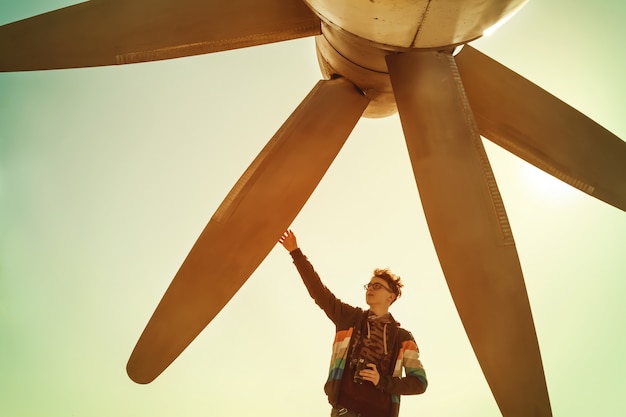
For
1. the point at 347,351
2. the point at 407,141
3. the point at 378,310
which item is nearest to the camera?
the point at 407,141

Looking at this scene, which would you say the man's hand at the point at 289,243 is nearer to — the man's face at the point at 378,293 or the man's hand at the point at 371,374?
the man's face at the point at 378,293

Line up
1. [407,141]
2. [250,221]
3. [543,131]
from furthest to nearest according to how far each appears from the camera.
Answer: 1. [543,131]
2. [250,221]
3. [407,141]

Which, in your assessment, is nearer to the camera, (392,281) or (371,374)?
(371,374)

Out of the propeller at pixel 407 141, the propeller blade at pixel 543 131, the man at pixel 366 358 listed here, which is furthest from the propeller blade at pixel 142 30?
the man at pixel 366 358

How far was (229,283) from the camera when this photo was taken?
190 centimetres

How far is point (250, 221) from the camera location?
196 centimetres

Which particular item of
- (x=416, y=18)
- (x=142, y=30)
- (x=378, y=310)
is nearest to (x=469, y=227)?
(x=416, y=18)

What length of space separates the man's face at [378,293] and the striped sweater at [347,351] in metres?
0.15

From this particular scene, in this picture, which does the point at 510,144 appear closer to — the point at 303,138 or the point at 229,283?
the point at 303,138

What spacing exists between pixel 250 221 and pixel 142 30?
1.10 meters

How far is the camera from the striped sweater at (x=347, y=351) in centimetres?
195

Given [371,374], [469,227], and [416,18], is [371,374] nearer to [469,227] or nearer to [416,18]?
[469,227]

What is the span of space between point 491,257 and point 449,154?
472 millimetres

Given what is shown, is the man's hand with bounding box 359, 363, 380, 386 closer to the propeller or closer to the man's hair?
the propeller
